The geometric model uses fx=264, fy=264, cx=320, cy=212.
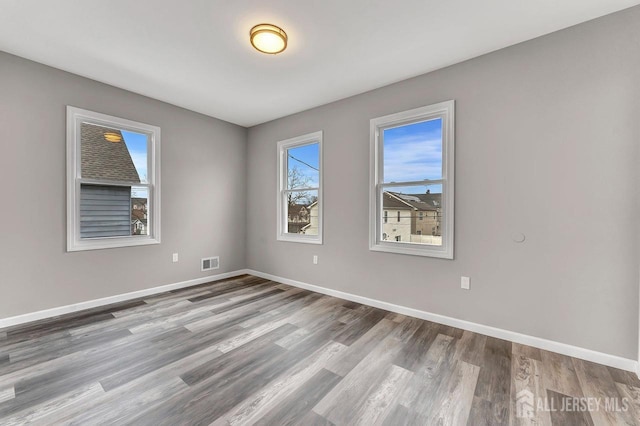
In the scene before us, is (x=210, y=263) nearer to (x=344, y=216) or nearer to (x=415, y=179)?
(x=344, y=216)

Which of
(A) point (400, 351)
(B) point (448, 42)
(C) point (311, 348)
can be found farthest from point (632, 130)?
(C) point (311, 348)

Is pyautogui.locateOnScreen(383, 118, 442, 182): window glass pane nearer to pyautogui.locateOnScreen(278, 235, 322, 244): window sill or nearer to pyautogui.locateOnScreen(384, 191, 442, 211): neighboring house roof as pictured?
pyautogui.locateOnScreen(384, 191, 442, 211): neighboring house roof

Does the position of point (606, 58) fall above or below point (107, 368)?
above

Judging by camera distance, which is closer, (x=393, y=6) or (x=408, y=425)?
(x=408, y=425)

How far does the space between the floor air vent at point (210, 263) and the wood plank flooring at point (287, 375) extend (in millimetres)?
1410

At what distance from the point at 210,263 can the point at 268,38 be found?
11.3 ft

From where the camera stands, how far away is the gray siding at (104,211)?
3.17 metres

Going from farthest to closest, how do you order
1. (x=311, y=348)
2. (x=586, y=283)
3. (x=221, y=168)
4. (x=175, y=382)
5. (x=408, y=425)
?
1. (x=221, y=168)
2. (x=311, y=348)
3. (x=586, y=283)
4. (x=175, y=382)
5. (x=408, y=425)

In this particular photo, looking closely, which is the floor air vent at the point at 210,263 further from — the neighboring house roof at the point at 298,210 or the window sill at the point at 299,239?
the neighboring house roof at the point at 298,210

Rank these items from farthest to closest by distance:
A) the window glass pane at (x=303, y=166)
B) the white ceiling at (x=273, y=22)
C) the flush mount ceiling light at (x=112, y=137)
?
1. the window glass pane at (x=303, y=166)
2. the flush mount ceiling light at (x=112, y=137)
3. the white ceiling at (x=273, y=22)

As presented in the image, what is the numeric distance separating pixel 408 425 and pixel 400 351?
0.81m

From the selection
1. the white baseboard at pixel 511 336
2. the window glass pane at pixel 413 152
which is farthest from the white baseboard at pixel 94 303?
the window glass pane at pixel 413 152

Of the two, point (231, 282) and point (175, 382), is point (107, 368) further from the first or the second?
point (231, 282)

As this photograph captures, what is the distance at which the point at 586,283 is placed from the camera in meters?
2.14
